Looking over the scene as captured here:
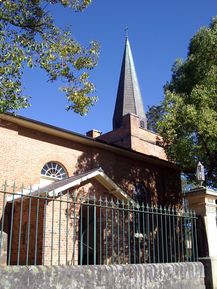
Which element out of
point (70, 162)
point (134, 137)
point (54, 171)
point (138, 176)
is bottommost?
point (54, 171)

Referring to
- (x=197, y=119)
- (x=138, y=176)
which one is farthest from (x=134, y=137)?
(x=197, y=119)

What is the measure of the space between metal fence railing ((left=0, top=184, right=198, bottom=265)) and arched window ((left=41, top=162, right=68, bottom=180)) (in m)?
2.97

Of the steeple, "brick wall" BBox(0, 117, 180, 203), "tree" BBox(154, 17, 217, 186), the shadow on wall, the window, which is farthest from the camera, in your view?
the steeple

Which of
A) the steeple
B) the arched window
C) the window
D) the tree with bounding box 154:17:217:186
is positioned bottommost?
the window

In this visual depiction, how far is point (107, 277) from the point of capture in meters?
6.06

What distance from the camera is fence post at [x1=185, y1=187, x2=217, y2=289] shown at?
8.35 metres

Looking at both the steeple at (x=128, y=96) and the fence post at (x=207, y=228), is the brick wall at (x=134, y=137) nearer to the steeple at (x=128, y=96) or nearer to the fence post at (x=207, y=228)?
the steeple at (x=128, y=96)

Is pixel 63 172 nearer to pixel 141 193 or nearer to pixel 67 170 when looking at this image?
pixel 67 170

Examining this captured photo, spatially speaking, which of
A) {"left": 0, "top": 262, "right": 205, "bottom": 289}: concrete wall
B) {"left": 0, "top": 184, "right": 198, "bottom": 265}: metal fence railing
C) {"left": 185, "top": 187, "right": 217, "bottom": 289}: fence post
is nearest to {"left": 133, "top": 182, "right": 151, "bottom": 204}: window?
{"left": 0, "top": 184, "right": 198, "bottom": 265}: metal fence railing

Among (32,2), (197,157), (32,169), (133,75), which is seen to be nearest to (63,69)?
(32,2)

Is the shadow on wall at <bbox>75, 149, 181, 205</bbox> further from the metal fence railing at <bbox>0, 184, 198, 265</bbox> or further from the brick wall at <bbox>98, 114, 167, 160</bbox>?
the brick wall at <bbox>98, 114, 167, 160</bbox>

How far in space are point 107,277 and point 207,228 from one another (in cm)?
356

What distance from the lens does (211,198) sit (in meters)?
9.09

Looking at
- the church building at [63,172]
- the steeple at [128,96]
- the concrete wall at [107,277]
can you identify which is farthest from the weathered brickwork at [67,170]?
the steeple at [128,96]
